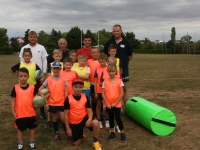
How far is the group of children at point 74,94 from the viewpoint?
4.57 meters

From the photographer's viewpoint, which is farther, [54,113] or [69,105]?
[54,113]

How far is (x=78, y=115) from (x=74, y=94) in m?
0.43

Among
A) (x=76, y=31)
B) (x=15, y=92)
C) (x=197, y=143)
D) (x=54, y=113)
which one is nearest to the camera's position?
(x=15, y=92)

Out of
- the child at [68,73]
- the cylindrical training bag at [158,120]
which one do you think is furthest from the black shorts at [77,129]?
the cylindrical training bag at [158,120]

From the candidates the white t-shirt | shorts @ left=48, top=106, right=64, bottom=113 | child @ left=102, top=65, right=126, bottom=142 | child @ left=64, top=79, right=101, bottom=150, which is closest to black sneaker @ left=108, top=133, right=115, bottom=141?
child @ left=102, top=65, right=126, bottom=142

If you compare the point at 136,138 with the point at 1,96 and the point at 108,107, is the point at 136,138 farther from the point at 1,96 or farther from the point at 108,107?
the point at 1,96

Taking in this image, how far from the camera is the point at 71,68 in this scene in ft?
19.0

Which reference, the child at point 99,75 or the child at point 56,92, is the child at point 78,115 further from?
the child at point 99,75

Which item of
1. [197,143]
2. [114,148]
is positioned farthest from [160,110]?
[114,148]

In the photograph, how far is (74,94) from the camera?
15.9 feet

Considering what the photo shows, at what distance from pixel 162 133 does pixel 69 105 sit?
7.21 ft

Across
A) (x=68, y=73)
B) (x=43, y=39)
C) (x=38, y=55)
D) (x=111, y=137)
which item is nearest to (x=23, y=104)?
(x=68, y=73)

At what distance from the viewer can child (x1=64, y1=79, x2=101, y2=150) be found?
4758 millimetres

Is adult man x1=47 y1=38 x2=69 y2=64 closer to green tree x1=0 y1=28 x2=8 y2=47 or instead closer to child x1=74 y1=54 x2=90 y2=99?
child x1=74 y1=54 x2=90 y2=99
